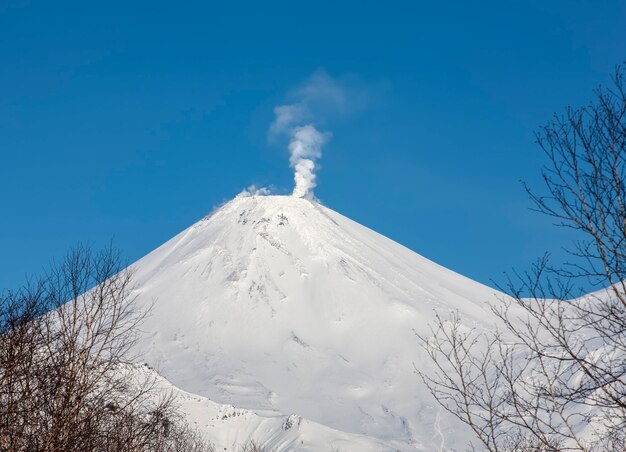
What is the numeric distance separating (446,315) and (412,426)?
167ft

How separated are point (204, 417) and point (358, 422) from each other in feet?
160

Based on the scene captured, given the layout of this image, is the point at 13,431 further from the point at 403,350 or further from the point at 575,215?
the point at 403,350

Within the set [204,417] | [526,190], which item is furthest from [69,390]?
[204,417]

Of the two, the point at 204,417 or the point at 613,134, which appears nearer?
the point at 613,134

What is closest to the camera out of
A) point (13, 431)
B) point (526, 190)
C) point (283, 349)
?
point (526, 190)

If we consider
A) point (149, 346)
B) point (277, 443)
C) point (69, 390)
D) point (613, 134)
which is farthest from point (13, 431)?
point (149, 346)

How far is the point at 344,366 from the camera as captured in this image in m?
191

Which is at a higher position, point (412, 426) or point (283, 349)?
point (283, 349)

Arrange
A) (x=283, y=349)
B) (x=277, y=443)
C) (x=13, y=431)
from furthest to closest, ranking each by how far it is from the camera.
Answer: (x=283, y=349) < (x=277, y=443) < (x=13, y=431)

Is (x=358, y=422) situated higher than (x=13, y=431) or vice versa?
(x=358, y=422)

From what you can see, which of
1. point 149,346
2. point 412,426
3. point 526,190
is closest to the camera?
point 526,190

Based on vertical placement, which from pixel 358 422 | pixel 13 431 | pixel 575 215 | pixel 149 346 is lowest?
pixel 13 431

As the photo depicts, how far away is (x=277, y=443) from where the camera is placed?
105 meters

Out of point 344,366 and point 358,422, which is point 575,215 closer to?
point 358,422
